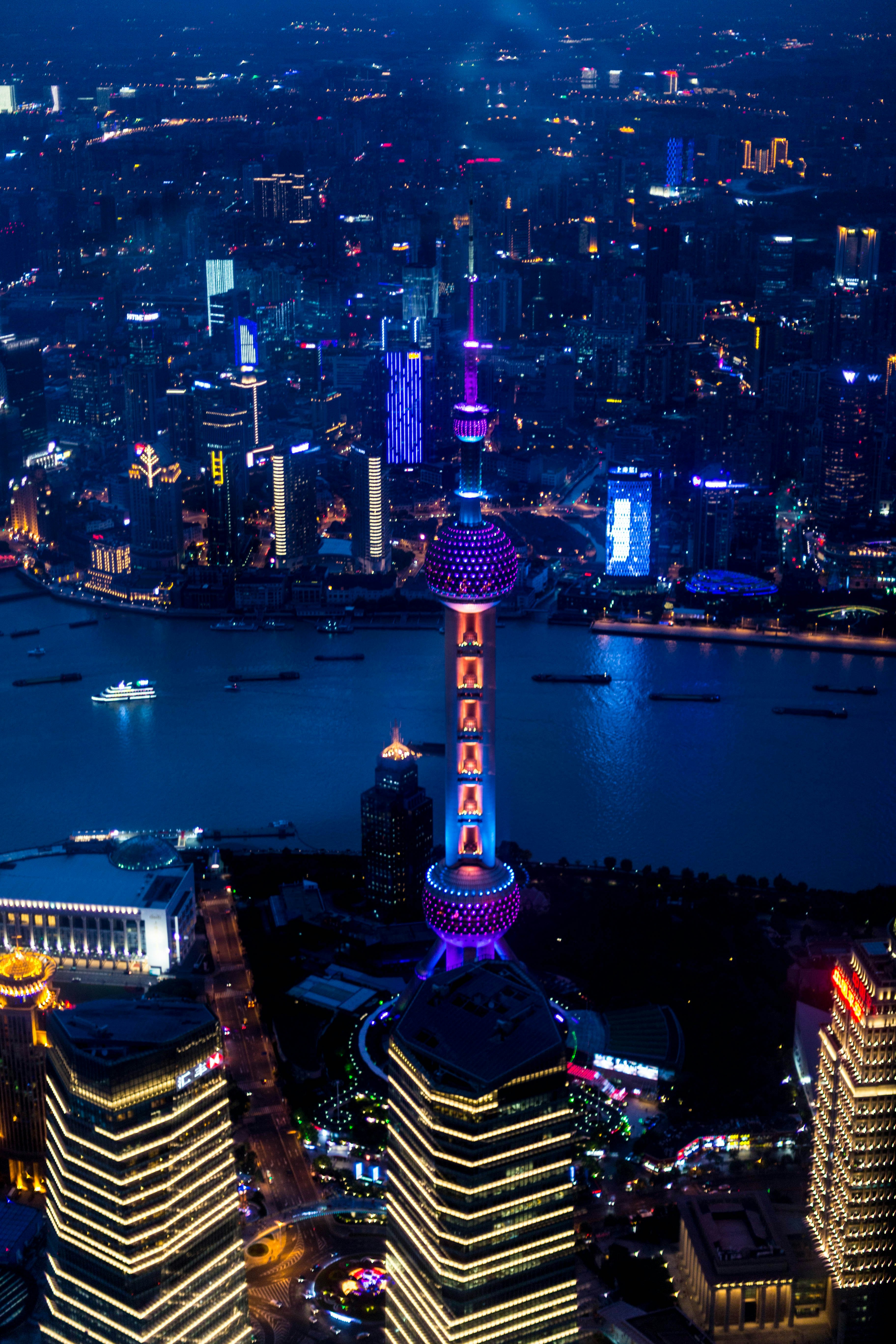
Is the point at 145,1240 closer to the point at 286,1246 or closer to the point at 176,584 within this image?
the point at 286,1246

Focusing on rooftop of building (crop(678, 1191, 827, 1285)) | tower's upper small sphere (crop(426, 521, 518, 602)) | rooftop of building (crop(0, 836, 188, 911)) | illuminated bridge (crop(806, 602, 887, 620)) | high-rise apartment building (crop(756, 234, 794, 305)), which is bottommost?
illuminated bridge (crop(806, 602, 887, 620))

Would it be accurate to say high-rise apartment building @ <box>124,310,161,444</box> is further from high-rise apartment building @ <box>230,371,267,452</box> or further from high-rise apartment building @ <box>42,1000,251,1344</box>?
high-rise apartment building @ <box>42,1000,251,1344</box>

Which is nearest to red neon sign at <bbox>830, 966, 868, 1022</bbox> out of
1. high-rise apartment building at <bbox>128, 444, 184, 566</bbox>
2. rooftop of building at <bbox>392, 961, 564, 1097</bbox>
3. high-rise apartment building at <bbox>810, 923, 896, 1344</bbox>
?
high-rise apartment building at <bbox>810, 923, 896, 1344</bbox>

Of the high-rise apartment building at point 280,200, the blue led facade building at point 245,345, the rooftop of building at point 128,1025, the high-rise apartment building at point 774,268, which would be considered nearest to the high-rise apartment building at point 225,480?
the blue led facade building at point 245,345

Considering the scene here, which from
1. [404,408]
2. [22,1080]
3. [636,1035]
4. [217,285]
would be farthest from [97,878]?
[217,285]

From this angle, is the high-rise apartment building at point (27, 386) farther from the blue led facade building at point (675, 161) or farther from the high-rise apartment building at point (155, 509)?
the blue led facade building at point (675, 161)

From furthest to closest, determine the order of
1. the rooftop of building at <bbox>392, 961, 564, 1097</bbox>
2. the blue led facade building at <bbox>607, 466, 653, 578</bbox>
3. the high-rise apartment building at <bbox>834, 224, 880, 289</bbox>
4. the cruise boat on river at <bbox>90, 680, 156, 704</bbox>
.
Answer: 1. the high-rise apartment building at <bbox>834, 224, 880, 289</bbox>
2. the blue led facade building at <bbox>607, 466, 653, 578</bbox>
3. the cruise boat on river at <bbox>90, 680, 156, 704</bbox>
4. the rooftop of building at <bbox>392, 961, 564, 1097</bbox>
